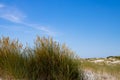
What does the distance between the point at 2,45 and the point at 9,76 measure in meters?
1.22

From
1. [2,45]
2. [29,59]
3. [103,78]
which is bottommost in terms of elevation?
[103,78]

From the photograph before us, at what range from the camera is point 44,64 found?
5.97 metres

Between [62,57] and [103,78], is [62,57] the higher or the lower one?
the higher one

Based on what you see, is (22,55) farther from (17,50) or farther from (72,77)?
(72,77)

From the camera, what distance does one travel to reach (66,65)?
19.0 feet

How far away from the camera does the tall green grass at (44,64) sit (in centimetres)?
577

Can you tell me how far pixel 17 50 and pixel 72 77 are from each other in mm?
1819

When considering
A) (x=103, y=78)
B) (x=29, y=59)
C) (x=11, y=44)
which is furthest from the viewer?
(x=103, y=78)

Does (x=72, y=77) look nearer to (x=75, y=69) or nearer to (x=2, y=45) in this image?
(x=75, y=69)

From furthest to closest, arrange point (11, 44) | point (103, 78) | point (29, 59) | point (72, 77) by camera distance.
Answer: point (103, 78)
point (11, 44)
point (29, 59)
point (72, 77)

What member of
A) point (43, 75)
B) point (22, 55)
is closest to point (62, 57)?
point (43, 75)

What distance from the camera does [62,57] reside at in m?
5.85

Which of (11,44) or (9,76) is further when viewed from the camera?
(11,44)

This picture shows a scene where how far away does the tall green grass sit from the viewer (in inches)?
227
